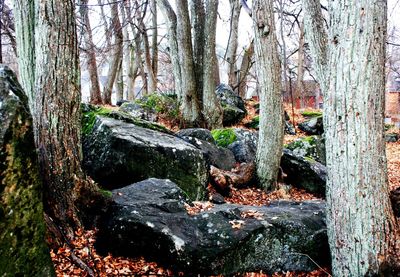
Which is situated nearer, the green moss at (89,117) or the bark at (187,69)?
the green moss at (89,117)

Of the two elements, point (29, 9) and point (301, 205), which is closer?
point (29, 9)

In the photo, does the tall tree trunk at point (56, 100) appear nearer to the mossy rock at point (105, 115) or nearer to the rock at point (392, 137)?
the mossy rock at point (105, 115)

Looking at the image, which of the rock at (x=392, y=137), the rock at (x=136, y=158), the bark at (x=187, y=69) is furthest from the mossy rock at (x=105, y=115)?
the rock at (x=392, y=137)

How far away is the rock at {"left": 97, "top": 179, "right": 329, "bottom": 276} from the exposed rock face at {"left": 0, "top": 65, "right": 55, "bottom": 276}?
1.42 m

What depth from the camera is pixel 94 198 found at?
4.11 meters

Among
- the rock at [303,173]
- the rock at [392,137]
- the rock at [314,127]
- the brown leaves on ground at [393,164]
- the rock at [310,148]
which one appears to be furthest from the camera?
the rock at [392,137]

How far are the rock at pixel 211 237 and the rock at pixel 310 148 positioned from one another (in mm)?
5977

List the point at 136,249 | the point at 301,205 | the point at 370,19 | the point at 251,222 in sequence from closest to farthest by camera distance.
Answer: the point at 370,19, the point at 136,249, the point at 251,222, the point at 301,205

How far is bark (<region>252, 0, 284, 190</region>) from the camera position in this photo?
22.6ft

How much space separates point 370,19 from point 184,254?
3.00m

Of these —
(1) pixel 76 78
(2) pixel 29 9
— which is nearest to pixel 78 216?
(1) pixel 76 78

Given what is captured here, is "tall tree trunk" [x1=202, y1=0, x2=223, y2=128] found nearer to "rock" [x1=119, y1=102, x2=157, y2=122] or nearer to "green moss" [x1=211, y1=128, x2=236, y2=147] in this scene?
"green moss" [x1=211, y1=128, x2=236, y2=147]

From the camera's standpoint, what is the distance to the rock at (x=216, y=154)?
299 inches

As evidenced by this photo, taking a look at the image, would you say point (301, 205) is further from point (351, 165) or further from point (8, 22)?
point (8, 22)
